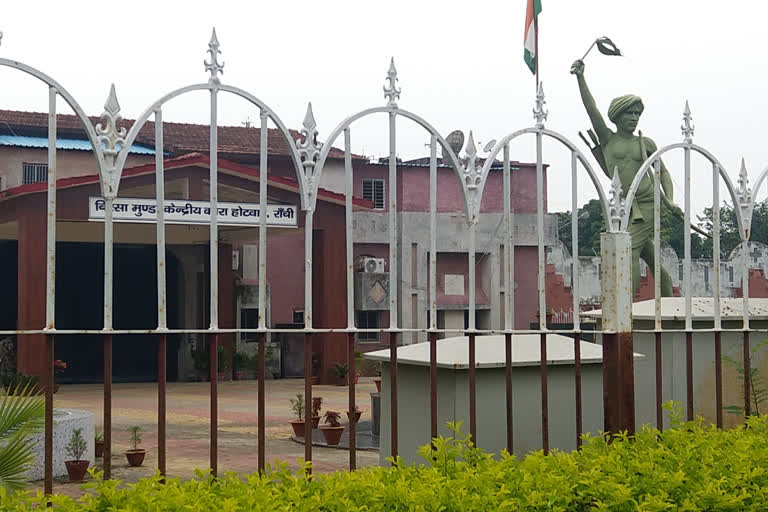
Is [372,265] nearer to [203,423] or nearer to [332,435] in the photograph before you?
[203,423]

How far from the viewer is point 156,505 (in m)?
2.85

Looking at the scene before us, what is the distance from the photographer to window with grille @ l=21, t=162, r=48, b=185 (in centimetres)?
2192

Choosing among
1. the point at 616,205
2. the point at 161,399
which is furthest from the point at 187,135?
the point at 161,399

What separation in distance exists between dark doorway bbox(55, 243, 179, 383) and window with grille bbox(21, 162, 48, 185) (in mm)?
1623

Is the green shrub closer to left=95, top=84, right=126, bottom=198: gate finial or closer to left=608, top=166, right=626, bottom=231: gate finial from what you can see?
left=95, top=84, right=126, bottom=198: gate finial

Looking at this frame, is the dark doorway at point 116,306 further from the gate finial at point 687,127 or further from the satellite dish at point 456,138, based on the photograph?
the gate finial at point 687,127

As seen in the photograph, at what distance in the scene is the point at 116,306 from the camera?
2286cm

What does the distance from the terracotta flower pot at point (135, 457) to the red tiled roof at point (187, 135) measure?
1189 cm

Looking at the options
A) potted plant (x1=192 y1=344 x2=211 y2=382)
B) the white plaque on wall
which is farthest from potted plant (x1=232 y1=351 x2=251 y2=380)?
the white plaque on wall

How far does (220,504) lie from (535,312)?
23.1 meters

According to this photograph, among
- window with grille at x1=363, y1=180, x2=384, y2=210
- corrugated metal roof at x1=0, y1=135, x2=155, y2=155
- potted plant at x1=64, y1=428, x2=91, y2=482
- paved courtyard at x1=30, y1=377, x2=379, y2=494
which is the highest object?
corrugated metal roof at x1=0, y1=135, x2=155, y2=155

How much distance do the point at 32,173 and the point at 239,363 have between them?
20.9ft

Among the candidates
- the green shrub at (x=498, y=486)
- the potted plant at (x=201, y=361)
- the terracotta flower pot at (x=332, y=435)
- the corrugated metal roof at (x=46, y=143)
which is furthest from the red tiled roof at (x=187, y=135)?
the green shrub at (x=498, y=486)

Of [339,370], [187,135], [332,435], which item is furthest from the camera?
[187,135]
